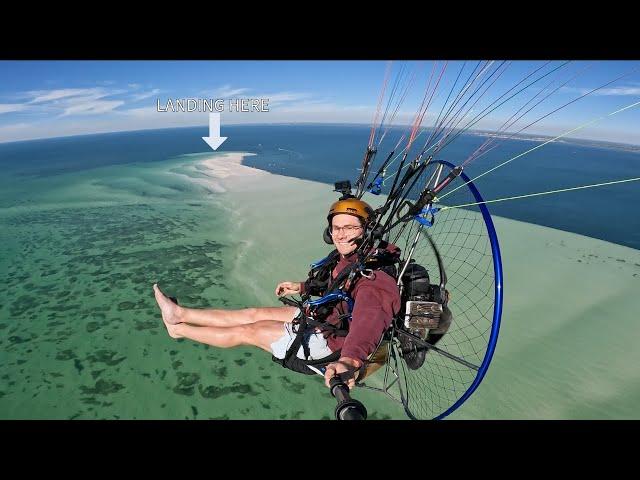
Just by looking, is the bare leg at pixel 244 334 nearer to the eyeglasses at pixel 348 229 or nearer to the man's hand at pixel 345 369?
the eyeglasses at pixel 348 229

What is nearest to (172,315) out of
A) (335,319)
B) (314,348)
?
(314,348)

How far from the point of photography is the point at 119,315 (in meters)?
7.61

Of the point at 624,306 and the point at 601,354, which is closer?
the point at 601,354

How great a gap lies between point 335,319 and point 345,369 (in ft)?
4.04

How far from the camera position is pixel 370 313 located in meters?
2.51

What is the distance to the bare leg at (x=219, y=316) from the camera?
13.7 ft

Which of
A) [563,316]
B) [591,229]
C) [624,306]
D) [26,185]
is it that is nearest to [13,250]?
[563,316]

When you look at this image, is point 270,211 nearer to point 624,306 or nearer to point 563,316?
point 563,316

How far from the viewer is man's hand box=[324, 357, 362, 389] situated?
1.99 metres

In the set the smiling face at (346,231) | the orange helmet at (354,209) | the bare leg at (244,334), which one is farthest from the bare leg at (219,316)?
the orange helmet at (354,209)

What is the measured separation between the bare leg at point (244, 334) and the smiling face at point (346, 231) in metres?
1.22

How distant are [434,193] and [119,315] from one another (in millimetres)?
7801

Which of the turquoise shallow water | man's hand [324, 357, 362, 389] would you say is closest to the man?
man's hand [324, 357, 362, 389]

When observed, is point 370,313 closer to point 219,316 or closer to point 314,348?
point 314,348
